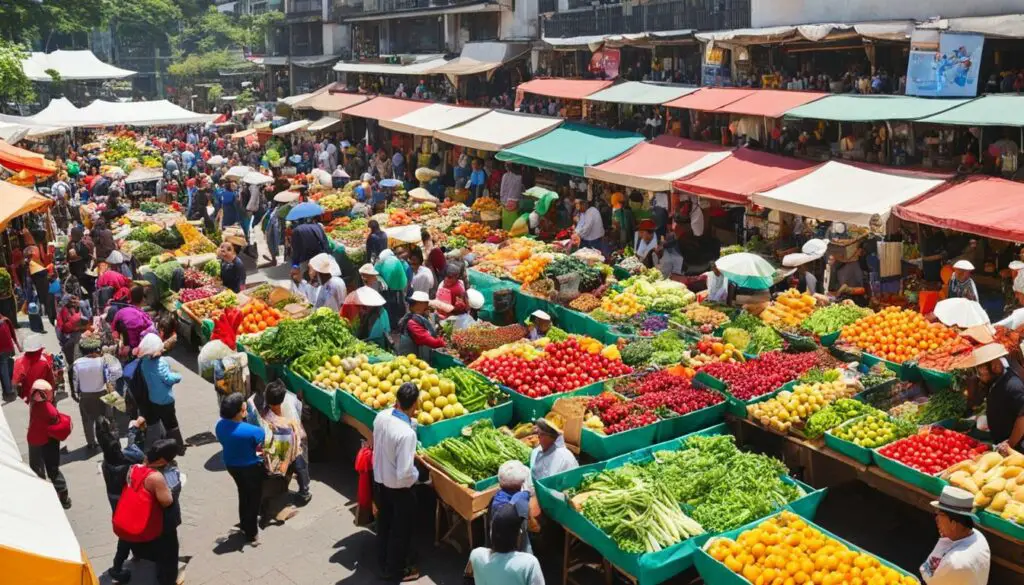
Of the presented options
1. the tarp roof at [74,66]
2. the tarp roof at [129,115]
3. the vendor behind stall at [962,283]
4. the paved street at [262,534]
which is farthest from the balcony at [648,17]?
the tarp roof at [74,66]

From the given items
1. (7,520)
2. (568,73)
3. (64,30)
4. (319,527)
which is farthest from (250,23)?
(7,520)

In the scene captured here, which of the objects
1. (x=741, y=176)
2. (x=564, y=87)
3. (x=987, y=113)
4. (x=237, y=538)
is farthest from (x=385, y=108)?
(x=237, y=538)

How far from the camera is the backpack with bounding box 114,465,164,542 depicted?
22.6 ft

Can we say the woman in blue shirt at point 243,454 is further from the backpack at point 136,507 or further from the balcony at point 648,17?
the balcony at point 648,17

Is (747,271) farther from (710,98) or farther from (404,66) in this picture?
(404,66)

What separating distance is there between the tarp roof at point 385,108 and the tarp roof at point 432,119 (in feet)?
2.39

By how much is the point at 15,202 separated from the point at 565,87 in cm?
1191

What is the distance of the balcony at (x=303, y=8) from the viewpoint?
144 feet

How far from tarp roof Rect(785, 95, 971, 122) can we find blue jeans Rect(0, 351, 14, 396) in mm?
11163

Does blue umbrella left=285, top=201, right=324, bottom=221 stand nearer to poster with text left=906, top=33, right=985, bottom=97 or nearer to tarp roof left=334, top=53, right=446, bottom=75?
poster with text left=906, top=33, right=985, bottom=97

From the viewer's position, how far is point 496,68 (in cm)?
2688

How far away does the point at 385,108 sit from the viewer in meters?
27.0

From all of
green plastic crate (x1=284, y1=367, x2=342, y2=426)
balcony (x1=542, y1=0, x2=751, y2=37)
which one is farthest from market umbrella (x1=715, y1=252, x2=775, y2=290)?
balcony (x1=542, y1=0, x2=751, y2=37)

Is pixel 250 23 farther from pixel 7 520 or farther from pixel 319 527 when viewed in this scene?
pixel 7 520
